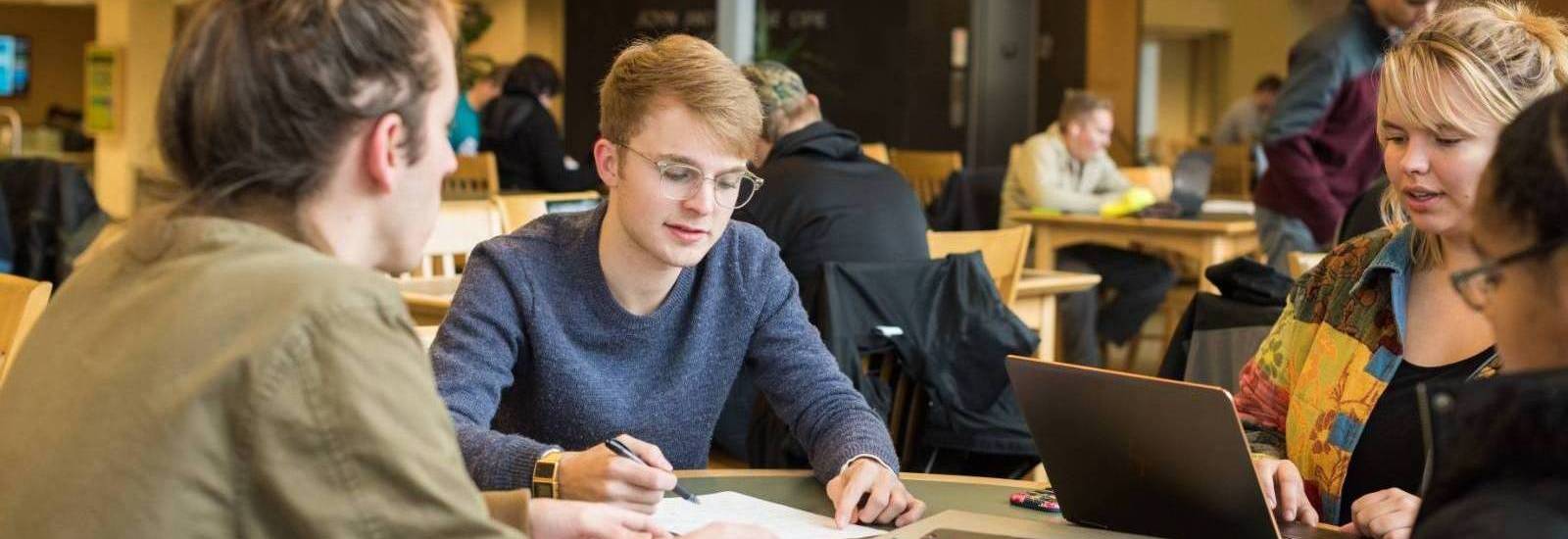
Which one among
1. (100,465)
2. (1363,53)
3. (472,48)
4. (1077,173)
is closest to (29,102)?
(472,48)

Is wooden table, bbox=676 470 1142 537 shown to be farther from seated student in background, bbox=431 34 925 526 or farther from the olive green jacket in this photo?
the olive green jacket

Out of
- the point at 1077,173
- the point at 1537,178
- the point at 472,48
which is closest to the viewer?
the point at 1537,178

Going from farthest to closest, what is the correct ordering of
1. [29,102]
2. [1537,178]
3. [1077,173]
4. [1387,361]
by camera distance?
[29,102]
[1077,173]
[1387,361]
[1537,178]

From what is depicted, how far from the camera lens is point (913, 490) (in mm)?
1854

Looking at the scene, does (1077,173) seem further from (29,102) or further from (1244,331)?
(29,102)

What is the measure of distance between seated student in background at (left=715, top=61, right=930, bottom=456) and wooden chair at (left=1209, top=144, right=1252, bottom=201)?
24.9 ft

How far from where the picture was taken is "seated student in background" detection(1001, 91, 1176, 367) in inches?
263

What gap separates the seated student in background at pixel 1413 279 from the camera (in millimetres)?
1889

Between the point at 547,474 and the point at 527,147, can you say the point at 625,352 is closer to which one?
the point at 547,474

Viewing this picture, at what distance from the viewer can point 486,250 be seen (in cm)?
201

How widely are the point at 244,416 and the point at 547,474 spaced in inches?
28.1

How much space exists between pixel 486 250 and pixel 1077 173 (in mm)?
5639

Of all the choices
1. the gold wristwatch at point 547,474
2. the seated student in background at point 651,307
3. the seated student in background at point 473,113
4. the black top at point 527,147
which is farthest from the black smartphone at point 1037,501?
the seated student in background at point 473,113

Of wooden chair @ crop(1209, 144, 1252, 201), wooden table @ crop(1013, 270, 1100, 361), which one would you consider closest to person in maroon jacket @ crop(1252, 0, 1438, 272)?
wooden table @ crop(1013, 270, 1100, 361)
